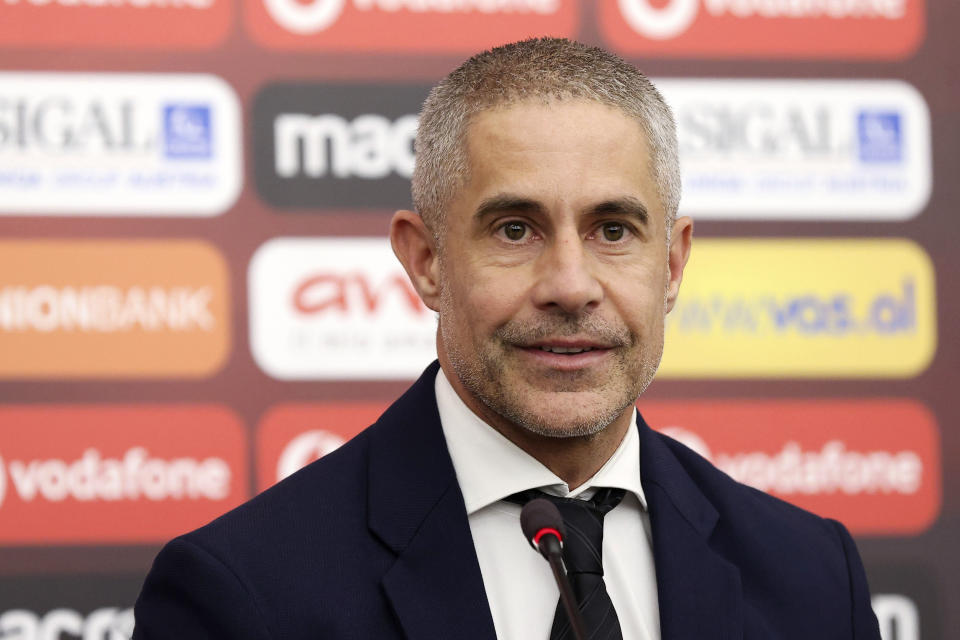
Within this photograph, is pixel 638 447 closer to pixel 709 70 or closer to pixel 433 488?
pixel 433 488

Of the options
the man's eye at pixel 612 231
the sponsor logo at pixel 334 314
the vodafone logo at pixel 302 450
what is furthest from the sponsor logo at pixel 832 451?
the man's eye at pixel 612 231

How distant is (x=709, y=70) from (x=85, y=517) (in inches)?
66.6

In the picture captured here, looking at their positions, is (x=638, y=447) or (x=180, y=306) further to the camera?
(x=180, y=306)

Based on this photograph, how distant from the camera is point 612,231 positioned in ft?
4.62

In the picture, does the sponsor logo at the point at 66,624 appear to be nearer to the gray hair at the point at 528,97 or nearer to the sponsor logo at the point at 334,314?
the sponsor logo at the point at 334,314

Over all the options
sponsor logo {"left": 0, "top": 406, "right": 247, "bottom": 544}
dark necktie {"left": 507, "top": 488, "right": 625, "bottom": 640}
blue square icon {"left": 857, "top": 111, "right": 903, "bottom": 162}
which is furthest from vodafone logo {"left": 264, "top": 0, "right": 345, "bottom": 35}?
dark necktie {"left": 507, "top": 488, "right": 625, "bottom": 640}

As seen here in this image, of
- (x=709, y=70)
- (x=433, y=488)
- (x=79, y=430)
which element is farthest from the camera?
(x=709, y=70)

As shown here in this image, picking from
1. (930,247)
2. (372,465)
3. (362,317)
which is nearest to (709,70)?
(930,247)

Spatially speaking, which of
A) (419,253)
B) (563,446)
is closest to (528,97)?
(419,253)

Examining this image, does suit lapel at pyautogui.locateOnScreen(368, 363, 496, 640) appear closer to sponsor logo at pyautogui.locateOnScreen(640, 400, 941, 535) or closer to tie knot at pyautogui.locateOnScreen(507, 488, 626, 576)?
tie knot at pyautogui.locateOnScreen(507, 488, 626, 576)

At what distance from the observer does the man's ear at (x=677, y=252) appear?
158 centimetres

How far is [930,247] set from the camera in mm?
2746

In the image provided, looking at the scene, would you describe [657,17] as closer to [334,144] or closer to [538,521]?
[334,144]

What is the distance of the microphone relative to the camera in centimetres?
112
